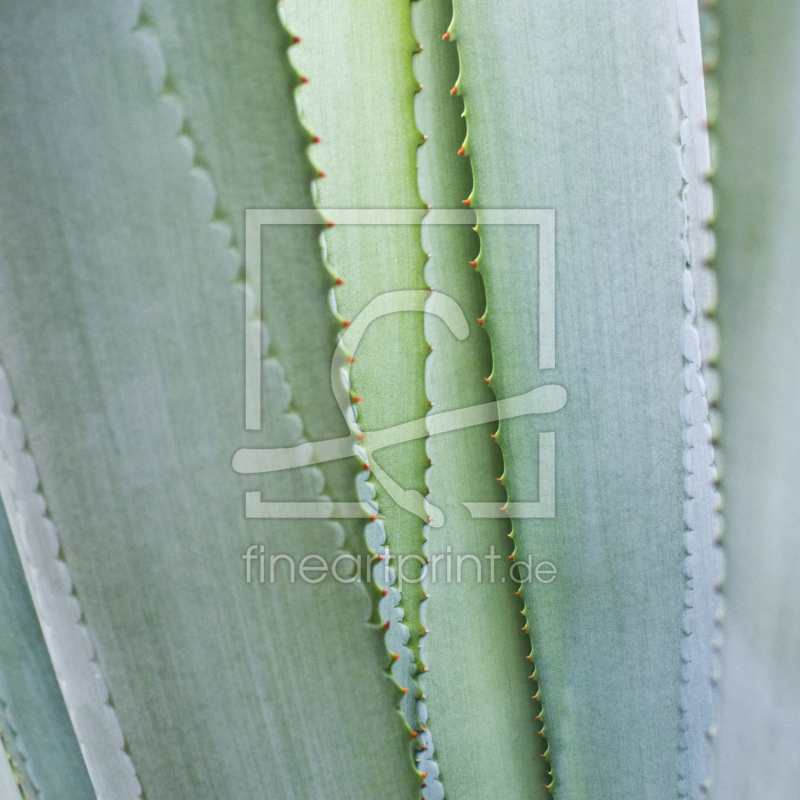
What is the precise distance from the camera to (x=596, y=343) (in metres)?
0.36

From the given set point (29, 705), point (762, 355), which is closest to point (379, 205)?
point (762, 355)

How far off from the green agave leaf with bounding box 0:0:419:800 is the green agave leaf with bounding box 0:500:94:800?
2.0 inches

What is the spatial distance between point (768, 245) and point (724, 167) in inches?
1.2

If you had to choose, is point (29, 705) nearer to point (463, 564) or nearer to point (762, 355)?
point (463, 564)

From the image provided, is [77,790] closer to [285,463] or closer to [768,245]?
[285,463]

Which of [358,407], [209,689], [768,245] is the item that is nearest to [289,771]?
[209,689]

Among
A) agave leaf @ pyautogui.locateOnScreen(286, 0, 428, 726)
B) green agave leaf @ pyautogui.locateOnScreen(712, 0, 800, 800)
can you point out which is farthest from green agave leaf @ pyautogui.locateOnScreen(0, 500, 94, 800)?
green agave leaf @ pyautogui.locateOnScreen(712, 0, 800, 800)

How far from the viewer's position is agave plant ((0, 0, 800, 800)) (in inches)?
10.5

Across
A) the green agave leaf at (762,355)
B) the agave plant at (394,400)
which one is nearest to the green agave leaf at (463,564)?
the agave plant at (394,400)

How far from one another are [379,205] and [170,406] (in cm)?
16

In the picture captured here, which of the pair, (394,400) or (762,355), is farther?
(394,400)

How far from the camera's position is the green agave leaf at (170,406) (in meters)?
0.27

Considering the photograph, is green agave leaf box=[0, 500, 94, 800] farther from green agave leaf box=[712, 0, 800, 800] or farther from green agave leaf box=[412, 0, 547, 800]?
green agave leaf box=[712, 0, 800, 800]

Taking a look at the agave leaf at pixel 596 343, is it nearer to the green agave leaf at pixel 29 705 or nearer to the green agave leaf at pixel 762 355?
the green agave leaf at pixel 762 355
